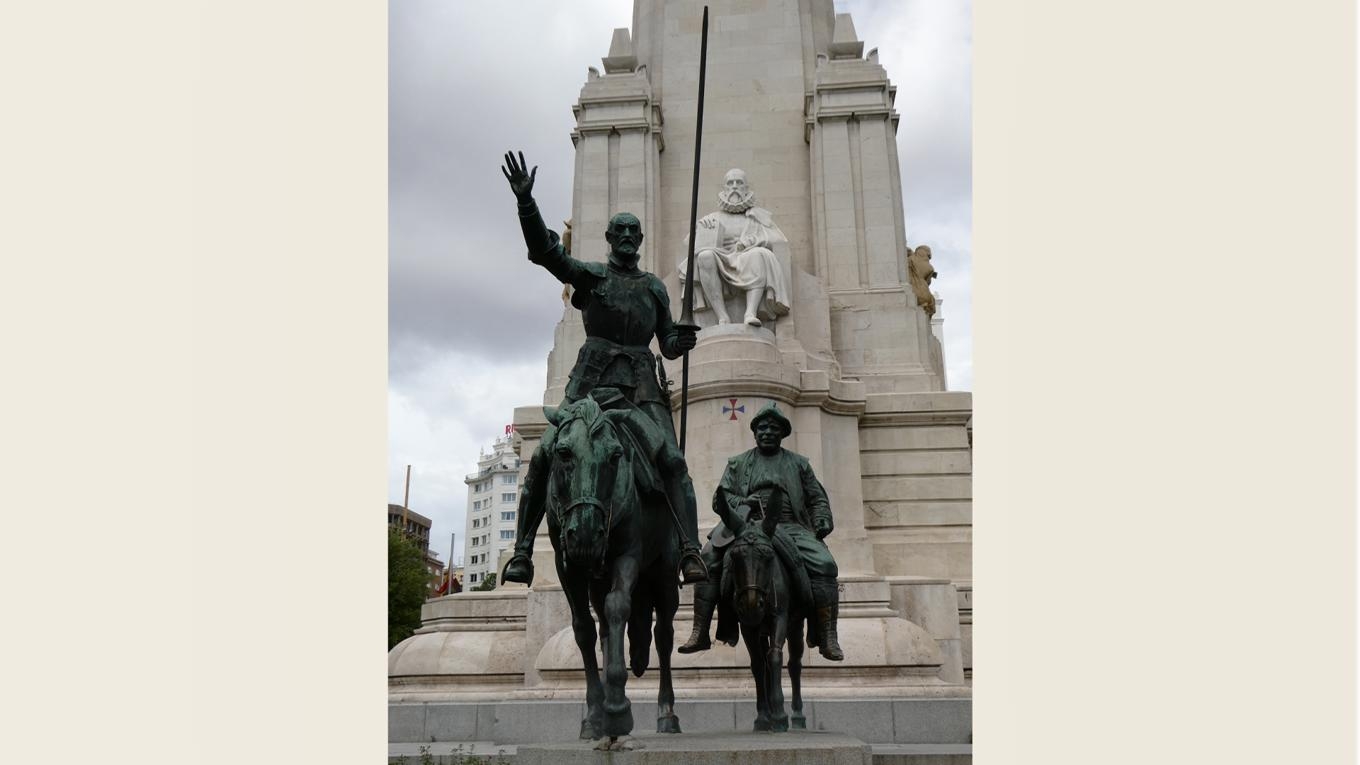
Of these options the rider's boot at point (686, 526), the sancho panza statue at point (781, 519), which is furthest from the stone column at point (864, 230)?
→ the rider's boot at point (686, 526)

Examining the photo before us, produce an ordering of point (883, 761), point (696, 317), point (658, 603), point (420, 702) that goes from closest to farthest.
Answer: point (658, 603) < point (883, 761) < point (420, 702) < point (696, 317)

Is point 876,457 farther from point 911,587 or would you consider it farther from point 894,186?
point 894,186

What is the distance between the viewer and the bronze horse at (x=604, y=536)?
7.60m

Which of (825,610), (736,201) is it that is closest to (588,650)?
(825,610)

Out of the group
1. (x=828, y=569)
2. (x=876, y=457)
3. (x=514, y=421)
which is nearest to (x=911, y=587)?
(x=876, y=457)

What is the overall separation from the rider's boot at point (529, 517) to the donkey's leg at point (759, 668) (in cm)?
240

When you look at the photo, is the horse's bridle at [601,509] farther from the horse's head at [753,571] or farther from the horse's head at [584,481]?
the horse's head at [753,571]

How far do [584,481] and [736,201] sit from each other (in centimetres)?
1404

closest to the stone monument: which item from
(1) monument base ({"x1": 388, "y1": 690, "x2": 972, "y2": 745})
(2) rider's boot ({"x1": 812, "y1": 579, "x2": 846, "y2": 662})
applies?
(1) monument base ({"x1": 388, "y1": 690, "x2": 972, "y2": 745})

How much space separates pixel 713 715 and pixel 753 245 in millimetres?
9591

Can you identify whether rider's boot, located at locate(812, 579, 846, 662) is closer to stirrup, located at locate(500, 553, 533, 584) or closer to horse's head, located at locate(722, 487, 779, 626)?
horse's head, located at locate(722, 487, 779, 626)

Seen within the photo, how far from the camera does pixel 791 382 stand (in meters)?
18.5

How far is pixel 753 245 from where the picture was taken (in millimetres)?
20297

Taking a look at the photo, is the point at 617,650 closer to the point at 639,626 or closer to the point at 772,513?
the point at 639,626
